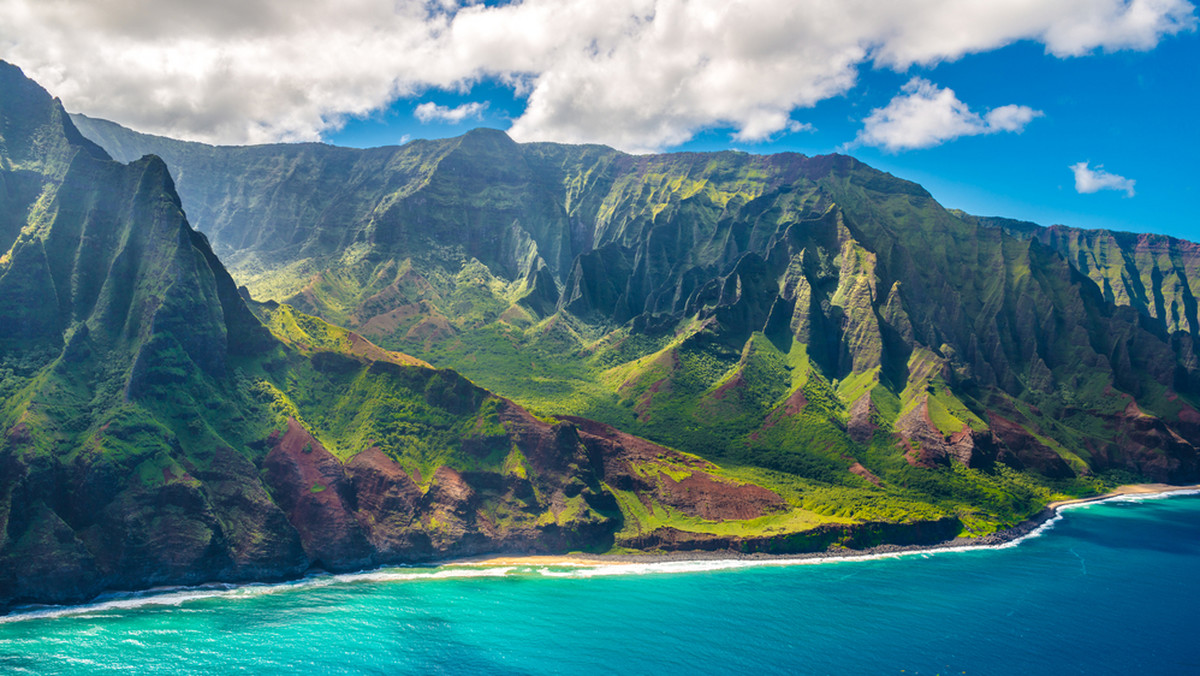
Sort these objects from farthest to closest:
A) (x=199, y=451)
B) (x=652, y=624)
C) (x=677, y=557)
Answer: (x=677, y=557) → (x=199, y=451) → (x=652, y=624)

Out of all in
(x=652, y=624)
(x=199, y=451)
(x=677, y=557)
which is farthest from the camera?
(x=677, y=557)

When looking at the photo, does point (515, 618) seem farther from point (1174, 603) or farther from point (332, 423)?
point (1174, 603)

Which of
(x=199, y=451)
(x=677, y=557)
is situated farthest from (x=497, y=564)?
(x=199, y=451)

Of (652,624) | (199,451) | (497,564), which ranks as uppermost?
(199,451)

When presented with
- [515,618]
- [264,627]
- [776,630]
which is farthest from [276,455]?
[776,630]

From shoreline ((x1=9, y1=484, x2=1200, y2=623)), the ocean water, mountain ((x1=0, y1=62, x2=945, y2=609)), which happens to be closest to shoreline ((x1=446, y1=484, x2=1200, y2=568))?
shoreline ((x1=9, y1=484, x2=1200, y2=623))

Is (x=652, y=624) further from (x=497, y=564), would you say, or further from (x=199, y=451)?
(x=199, y=451)

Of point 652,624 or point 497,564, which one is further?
point 497,564
